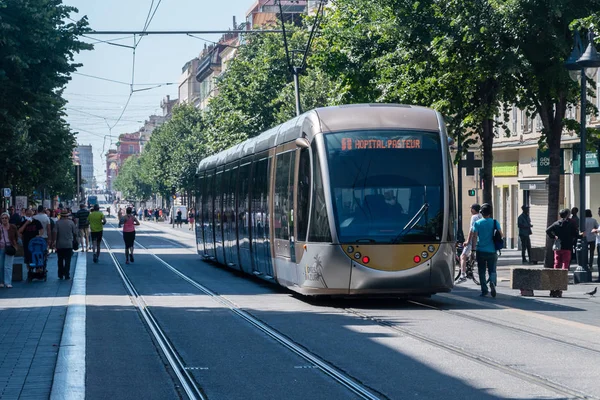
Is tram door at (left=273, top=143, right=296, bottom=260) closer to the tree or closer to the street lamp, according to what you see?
the street lamp

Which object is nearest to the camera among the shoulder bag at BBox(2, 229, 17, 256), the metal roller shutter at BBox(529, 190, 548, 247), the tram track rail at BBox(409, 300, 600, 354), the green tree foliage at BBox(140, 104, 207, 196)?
the tram track rail at BBox(409, 300, 600, 354)

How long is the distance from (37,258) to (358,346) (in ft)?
52.2

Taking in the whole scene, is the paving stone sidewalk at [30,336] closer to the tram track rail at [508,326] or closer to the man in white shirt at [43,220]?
the man in white shirt at [43,220]

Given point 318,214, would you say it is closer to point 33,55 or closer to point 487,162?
point 33,55

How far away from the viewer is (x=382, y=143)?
1878 centimetres

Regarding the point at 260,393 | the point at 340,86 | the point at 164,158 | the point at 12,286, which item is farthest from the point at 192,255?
the point at 164,158

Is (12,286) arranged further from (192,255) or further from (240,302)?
(192,255)

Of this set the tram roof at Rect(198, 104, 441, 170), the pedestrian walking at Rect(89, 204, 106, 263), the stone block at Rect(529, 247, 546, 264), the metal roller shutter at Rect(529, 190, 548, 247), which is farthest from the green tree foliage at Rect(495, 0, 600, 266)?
the metal roller shutter at Rect(529, 190, 548, 247)

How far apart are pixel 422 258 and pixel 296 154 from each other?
309 cm

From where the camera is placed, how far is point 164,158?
122m

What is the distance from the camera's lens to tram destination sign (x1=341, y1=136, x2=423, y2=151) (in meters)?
18.7

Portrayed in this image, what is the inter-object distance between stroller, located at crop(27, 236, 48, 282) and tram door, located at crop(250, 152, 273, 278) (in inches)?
219

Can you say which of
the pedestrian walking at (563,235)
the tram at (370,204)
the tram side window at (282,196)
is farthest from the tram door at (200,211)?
the tram at (370,204)

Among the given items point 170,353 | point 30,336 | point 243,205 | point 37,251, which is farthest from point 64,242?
point 170,353
